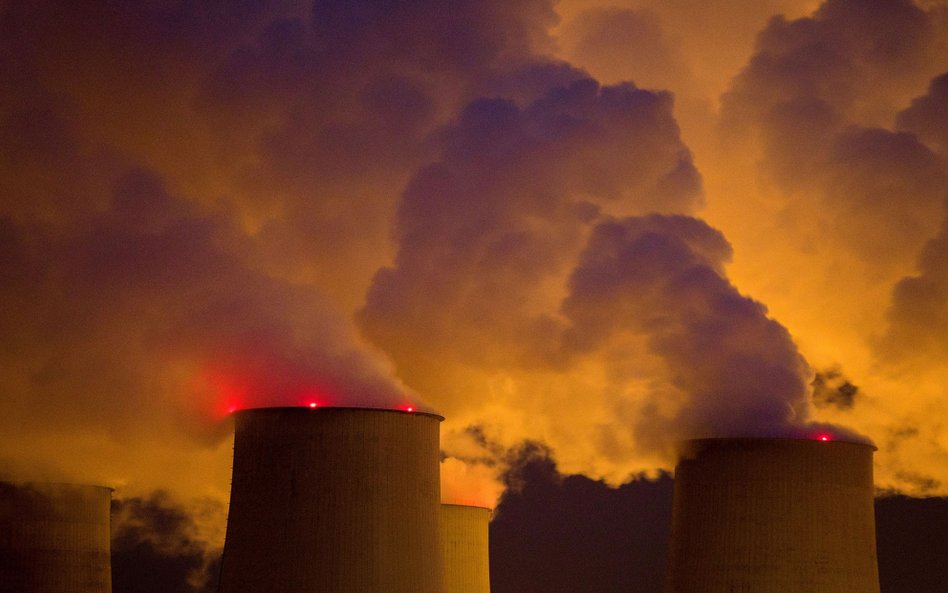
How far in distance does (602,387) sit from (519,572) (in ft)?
34.8

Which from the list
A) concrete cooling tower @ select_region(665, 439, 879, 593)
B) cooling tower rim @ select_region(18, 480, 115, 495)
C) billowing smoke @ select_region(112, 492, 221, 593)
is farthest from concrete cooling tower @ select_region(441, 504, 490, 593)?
billowing smoke @ select_region(112, 492, 221, 593)

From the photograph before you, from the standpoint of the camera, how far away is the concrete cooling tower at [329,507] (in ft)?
39.5

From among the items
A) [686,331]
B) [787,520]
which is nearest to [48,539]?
[686,331]

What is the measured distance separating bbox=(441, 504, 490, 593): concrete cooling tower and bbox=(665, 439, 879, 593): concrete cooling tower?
170 inches

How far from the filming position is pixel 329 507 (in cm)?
1213

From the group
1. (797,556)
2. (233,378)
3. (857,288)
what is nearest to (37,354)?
(233,378)

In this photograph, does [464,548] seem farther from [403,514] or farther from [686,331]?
[403,514]

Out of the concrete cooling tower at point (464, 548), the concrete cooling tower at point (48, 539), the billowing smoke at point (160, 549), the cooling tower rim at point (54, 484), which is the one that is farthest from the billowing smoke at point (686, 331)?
the billowing smoke at point (160, 549)

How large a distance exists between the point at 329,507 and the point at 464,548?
6.01 metres

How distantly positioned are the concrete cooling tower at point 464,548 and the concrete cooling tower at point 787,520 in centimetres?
433

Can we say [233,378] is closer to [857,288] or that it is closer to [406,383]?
[406,383]

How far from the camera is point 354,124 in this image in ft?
55.7

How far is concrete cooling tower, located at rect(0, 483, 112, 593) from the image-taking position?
1680 cm

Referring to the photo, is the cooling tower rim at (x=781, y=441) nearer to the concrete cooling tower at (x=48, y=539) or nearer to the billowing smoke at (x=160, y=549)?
the concrete cooling tower at (x=48, y=539)
